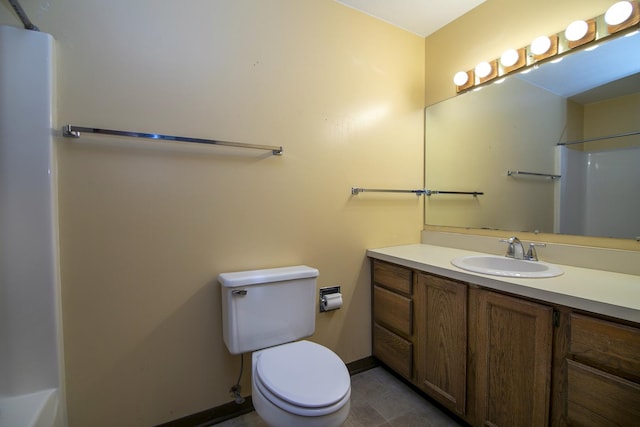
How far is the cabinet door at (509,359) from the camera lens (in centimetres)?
104

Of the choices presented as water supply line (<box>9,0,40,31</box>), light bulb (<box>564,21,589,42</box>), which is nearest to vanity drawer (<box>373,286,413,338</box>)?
light bulb (<box>564,21,589,42</box>)

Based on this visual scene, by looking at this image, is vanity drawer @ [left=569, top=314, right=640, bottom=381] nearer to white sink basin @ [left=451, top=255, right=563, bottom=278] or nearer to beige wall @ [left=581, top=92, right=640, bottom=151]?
white sink basin @ [left=451, top=255, right=563, bottom=278]

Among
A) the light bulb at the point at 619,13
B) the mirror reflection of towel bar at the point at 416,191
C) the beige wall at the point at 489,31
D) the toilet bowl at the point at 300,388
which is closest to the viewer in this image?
the toilet bowl at the point at 300,388

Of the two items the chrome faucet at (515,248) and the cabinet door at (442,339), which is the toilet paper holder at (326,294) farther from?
the chrome faucet at (515,248)

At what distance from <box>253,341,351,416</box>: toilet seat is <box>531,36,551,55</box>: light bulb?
74.8 inches

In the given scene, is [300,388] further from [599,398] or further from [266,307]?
[599,398]

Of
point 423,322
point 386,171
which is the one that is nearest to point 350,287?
point 423,322

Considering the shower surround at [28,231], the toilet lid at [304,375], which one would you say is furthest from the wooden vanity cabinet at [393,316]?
the shower surround at [28,231]

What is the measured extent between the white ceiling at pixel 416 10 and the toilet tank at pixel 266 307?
1.70 meters

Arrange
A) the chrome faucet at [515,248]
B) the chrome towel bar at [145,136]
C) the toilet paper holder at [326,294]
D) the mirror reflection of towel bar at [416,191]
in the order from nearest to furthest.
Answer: the chrome towel bar at [145,136], the chrome faucet at [515,248], the toilet paper holder at [326,294], the mirror reflection of towel bar at [416,191]

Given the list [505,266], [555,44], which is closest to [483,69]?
[555,44]

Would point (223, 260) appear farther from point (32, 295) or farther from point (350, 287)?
point (350, 287)

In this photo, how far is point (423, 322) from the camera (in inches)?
60.4

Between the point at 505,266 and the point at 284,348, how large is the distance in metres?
1.29
